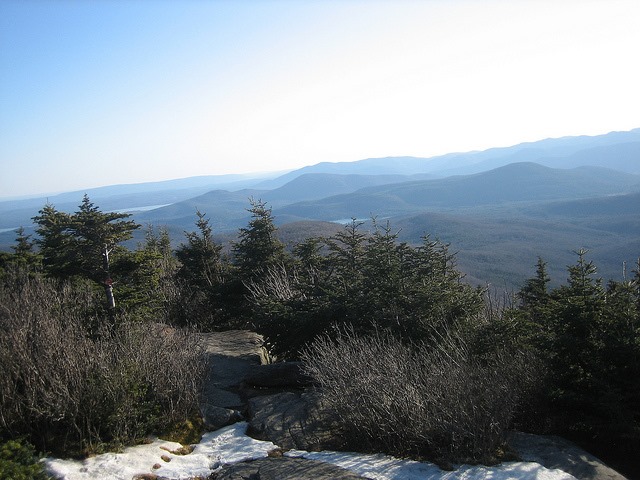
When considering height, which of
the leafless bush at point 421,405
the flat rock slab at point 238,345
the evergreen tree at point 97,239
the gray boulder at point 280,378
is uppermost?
the evergreen tree at point 97,239

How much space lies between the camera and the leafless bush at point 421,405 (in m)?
7.05

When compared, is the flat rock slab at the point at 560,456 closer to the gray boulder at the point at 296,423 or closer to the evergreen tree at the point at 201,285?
the gray boulder at the point at 296,423

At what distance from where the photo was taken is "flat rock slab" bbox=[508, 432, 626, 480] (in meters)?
6.68

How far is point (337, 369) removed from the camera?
806cm

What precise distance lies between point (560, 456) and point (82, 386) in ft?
26.4

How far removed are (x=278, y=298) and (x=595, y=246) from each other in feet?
441

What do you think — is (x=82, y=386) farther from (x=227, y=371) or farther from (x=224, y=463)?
(x=227, y=371)

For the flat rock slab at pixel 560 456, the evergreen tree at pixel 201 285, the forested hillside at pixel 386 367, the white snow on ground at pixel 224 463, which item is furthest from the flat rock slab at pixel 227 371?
the flat rock slab at pixel 560 456

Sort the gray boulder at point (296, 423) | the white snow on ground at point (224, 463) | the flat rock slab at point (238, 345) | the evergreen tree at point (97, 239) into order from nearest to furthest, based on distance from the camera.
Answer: the white snow on ground at point (224, 463) → the gray boulder at point (296, 423) → the evergreen tree at point (97, 239) → the flat rock slab at point (238, 345)

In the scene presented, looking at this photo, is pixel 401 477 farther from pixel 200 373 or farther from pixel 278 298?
pixel 278 298

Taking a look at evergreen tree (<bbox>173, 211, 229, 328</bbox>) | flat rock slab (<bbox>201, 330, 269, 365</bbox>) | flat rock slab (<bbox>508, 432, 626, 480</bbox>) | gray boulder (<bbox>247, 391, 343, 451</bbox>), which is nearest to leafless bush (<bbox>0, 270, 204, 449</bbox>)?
gray boulder (<bbox>247, 391, 343, 451</bbox>)

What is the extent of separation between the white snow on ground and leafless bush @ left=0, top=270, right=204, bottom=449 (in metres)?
0.44

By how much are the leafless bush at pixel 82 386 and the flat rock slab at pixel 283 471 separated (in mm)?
2017

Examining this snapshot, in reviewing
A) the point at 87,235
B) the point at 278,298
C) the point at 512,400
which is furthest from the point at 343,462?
the point at 87,235
